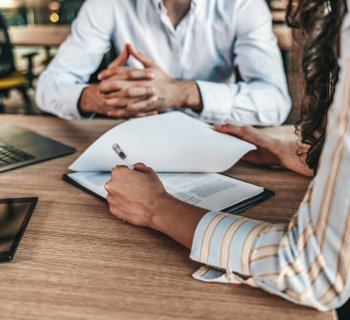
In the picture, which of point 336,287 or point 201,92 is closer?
point 336,287

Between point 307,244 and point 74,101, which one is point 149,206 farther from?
point 74,101

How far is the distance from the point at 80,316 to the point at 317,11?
1.42 ft

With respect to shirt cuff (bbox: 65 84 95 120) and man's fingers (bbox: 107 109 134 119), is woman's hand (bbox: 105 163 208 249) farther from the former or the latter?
shirt cuff (bbox: 65 84 95 120)

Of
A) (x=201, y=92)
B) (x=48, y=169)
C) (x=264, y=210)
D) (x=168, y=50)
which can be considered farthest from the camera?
(x=168, y=50)

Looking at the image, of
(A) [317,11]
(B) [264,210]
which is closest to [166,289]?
(B) [264,210]

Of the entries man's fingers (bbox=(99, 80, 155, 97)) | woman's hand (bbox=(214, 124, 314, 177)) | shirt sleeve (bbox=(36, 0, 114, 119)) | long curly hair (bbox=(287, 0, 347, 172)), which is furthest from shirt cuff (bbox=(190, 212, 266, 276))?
shirt sleeve (bbox=(36, 0, 114, 119))

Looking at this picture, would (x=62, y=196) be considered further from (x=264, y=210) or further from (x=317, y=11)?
(x=317, y=11)

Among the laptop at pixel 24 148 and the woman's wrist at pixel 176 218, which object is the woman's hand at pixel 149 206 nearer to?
the woman's wrist at pixel 176 218

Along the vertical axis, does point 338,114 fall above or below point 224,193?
above

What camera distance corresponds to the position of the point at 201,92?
1252mm

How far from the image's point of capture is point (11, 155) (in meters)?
0.93

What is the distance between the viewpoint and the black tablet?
58 cm

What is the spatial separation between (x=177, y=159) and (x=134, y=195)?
0.19m

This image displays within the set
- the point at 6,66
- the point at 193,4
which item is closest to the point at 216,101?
the point at 193,4
